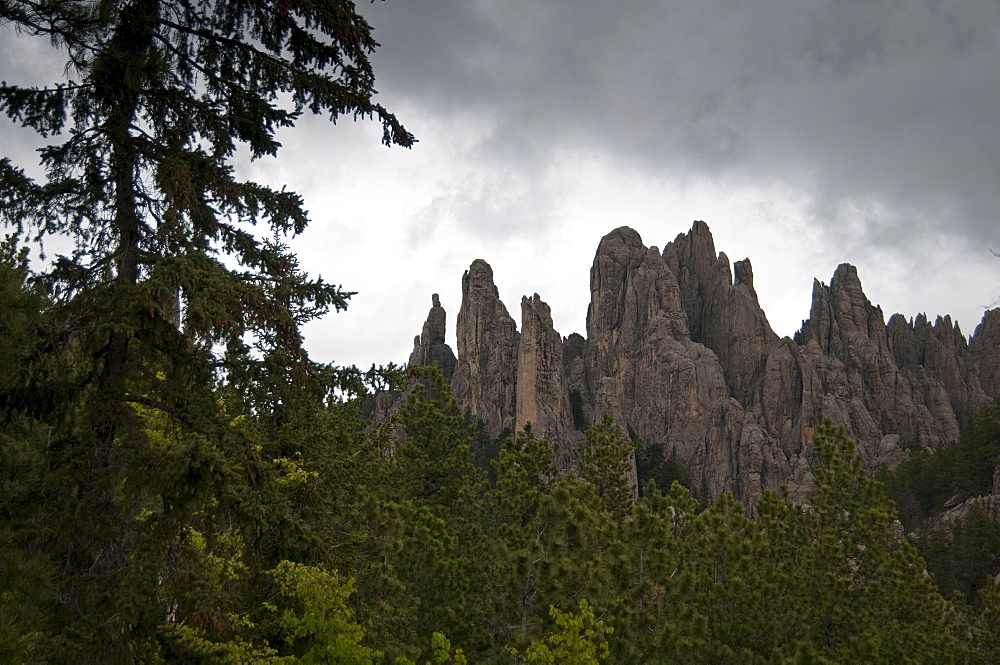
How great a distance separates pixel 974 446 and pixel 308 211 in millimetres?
58363

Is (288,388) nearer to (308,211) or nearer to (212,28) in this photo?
(308,211)

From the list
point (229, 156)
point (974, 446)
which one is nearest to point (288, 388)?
point (229, 156)

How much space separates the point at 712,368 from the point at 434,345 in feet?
118

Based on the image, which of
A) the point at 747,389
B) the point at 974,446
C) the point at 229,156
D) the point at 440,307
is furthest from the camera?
the point at 440,307

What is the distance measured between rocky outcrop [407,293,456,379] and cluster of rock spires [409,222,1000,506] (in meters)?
0.27

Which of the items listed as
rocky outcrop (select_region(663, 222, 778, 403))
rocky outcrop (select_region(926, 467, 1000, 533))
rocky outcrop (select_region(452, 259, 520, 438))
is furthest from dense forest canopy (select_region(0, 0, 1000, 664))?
rocky outcrop (select_region(663, 222, 778, 403))

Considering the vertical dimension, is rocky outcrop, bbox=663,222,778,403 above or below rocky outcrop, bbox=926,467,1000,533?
above

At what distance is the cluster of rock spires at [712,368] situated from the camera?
78.4 meters

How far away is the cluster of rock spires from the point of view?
78375mm

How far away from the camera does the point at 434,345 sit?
94.6 m

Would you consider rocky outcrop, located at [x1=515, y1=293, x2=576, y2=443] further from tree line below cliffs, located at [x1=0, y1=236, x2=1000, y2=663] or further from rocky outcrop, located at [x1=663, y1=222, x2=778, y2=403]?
tree line below cliffs, located at [x1=0, y1=236, x2=1000, y2=663]

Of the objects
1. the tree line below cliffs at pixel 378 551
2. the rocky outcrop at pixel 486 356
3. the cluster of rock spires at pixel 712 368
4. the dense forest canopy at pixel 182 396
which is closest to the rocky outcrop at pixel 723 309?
the cluster of rock spires at pixel 712 368

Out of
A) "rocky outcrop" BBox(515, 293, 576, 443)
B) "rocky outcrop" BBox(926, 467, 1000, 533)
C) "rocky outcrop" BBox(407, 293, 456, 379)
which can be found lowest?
"rocky outcrop" BBox(926, 467, 1000, 533)

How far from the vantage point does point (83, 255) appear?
7242 mm
